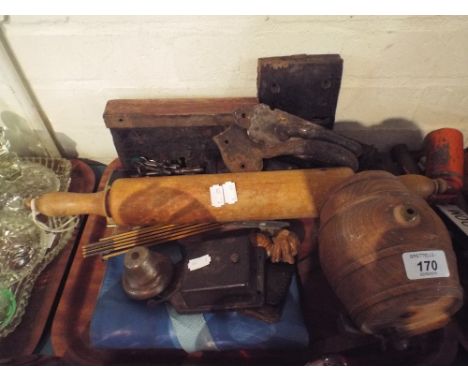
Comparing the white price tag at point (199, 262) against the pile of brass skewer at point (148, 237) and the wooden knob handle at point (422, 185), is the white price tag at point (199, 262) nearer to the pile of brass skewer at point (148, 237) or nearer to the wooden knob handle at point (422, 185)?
the pile of brass skewer at point (148, 237)

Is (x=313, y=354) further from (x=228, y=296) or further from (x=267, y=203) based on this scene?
(x=267, y=203)

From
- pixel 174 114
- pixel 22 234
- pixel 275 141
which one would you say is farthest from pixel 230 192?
pixel 22 234

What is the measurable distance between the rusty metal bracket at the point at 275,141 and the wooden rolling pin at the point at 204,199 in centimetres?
4

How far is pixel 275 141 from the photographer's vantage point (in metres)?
1.07

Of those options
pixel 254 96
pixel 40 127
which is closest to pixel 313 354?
pixel 254 96

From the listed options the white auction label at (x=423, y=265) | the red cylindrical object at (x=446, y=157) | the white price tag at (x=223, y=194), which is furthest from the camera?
the red cylindrical object at (x=446, y=157)

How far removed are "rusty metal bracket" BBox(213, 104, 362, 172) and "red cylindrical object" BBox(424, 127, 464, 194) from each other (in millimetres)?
320

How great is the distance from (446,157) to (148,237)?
1.05 metres

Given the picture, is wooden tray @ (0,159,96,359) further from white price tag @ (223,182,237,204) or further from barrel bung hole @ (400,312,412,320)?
barrel bung hole @ (400,312,412,320)

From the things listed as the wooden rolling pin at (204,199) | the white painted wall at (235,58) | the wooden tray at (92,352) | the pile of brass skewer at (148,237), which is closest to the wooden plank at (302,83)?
the white painted wall at (235,58)

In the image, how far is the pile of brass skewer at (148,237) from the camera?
1.10m

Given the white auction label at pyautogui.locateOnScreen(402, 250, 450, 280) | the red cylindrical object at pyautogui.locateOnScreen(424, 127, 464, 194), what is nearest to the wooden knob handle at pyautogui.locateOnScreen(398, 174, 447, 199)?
the red cylindrical object at pyautogui.locateOnScreen(424, 127, 464, 194)

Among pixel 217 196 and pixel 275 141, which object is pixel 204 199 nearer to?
pixel 217 196

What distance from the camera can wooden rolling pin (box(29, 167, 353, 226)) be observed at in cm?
105
